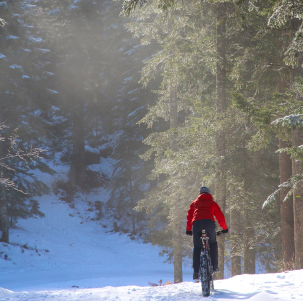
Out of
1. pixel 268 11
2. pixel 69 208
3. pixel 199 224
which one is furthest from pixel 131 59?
pixel 199 224

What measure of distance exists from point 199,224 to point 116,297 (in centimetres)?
215

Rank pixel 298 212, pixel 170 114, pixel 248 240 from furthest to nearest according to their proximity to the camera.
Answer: pixel 170 114 → pixel 248 240 → pixel 298 212

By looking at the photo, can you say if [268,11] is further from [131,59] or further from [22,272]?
[131,59]

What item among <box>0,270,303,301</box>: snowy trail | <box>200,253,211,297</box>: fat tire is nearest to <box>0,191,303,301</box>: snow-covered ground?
<box>0,270,303,301</box>: snowy trail

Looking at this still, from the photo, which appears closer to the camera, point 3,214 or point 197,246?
point 197,246

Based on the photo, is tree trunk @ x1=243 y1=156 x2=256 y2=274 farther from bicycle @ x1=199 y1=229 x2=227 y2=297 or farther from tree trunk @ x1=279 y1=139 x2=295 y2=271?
bicycle @ x1=199 y1=229 x2=227 y2=297

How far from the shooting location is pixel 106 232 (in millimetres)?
24750

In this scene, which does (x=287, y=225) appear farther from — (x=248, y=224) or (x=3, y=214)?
(x=3, y=214)

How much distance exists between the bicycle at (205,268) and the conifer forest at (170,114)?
2135 millimetres

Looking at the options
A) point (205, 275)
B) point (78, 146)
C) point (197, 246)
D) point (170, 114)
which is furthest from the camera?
point (78, 146)

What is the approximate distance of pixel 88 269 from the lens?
17.1m

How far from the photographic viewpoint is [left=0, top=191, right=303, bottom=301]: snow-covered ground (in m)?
5.52

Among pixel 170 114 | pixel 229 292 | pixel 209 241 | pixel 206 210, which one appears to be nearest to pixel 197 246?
pixel 209 241

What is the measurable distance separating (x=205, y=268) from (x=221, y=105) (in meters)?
6.42
